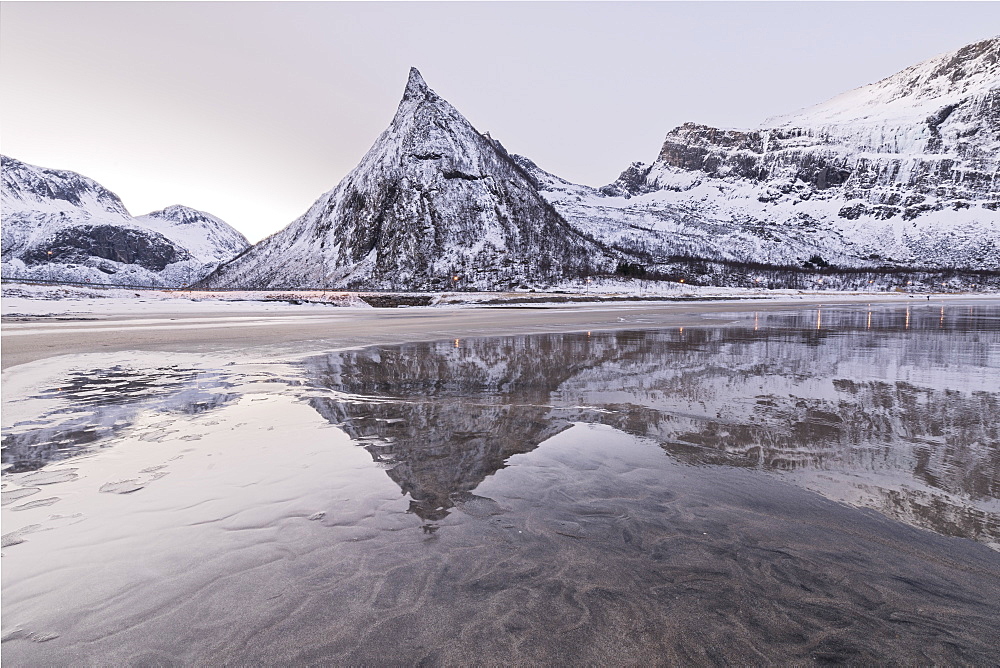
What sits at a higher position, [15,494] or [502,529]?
[15,494]

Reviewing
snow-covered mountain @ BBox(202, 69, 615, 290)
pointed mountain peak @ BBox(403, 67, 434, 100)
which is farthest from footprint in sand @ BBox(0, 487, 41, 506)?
Result: pointed mountain peak @ BBox(403, 67, 434, 100)

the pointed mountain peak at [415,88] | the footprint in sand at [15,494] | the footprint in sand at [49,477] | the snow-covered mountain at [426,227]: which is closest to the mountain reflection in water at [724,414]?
the footprint in sand at [49,477]

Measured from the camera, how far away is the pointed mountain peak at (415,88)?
5768 inches

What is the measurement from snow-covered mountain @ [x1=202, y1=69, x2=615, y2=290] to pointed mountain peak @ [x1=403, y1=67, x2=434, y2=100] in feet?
0.99

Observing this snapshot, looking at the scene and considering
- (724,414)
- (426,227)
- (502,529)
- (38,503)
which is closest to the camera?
(502,529)

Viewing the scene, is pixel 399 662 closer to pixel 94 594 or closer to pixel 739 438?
pixel 94 594

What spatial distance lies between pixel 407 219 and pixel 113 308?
291 ft

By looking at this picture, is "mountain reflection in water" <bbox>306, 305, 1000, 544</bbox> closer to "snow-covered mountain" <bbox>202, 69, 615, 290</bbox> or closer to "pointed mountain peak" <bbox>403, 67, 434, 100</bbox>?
"snow-covered mountain" <bbox>202, 69, 615, 290</bbox>

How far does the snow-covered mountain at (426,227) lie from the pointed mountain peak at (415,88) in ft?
0.99

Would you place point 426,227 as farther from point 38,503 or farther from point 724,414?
point 38,503

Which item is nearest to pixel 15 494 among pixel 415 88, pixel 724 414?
pixel 724 414

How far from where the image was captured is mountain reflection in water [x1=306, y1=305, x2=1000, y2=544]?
4879 mm

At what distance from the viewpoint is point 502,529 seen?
13.3 feet

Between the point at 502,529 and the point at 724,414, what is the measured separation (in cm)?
491
